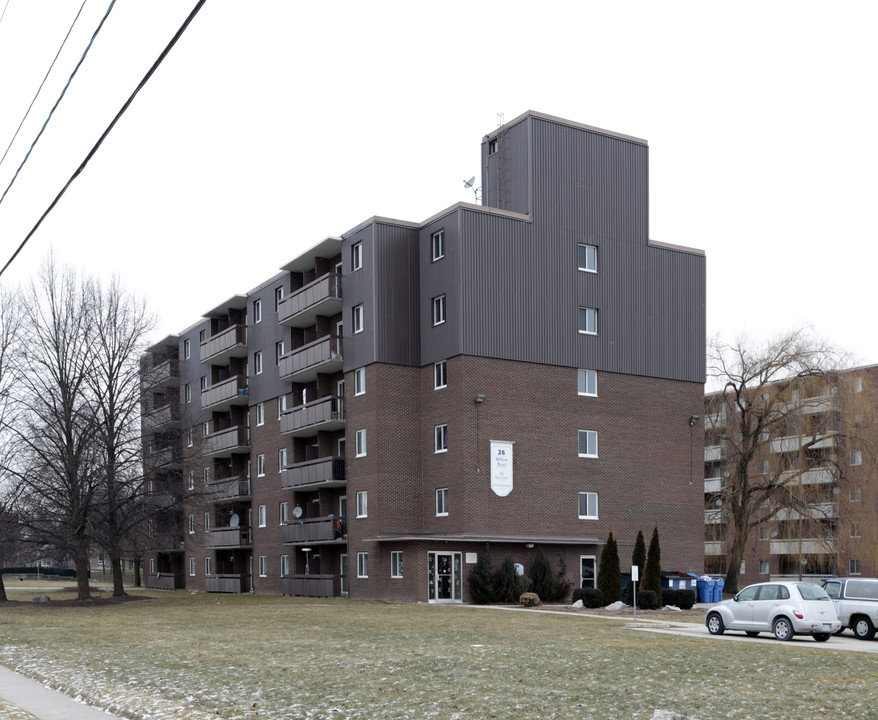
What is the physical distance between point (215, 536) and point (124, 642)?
4009 cm

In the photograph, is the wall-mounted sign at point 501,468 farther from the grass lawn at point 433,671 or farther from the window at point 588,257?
the grass lawn at point 433,671

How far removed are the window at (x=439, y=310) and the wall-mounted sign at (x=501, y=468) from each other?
19.3ft

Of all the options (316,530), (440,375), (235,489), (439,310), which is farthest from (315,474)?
(235,489)

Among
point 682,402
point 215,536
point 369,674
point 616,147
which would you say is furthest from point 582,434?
point 369,674

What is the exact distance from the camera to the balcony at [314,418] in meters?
52.1

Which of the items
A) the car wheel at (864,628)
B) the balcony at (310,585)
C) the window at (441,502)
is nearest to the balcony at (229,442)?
the balcony at (310,585)

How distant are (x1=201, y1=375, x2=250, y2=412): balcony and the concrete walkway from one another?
4553 cm

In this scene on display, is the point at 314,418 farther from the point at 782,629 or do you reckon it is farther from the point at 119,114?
the point at 119,114

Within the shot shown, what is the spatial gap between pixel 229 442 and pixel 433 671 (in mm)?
48117

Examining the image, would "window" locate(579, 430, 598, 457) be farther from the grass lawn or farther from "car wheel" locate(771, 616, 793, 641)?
"car wheel" locate(771, 616, 793, 641)

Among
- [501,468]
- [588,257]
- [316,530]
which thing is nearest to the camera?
[501,468]

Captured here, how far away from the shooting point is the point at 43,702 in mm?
15984

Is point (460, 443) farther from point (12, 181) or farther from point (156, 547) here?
point (12, 181)

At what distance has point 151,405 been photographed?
58.7m
